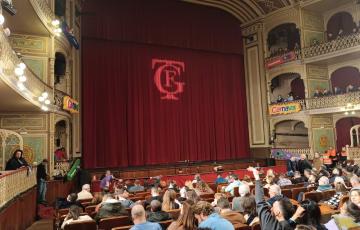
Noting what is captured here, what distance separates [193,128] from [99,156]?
565 cm

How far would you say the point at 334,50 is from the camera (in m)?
16.2

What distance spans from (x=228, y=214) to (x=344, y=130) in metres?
15.8

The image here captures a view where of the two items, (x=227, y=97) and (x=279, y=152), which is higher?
(x=227, y=97)

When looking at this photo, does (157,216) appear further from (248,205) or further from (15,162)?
(15,162)

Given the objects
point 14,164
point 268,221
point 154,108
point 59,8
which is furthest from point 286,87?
point 268,221

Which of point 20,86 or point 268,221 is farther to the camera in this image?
point 20,86

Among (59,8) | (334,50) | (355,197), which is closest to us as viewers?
(355,197)

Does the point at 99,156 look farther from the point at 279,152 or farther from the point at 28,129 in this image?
the point at 279,152

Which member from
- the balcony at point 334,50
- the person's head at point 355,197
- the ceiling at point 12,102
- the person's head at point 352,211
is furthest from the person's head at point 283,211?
the balcony at point 334,50

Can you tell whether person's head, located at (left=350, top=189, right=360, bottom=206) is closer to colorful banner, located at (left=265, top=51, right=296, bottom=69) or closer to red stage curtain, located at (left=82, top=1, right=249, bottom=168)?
→ red stage curtain, located at (left=82, top=1, right=249, bottom=168)

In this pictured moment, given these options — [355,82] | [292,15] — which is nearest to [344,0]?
[292,15]

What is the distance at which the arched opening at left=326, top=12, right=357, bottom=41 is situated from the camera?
56.7ft

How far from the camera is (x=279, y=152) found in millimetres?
17656

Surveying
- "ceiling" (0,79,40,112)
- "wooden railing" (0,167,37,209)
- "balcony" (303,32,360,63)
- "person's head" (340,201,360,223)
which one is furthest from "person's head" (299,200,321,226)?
"balcony" (303,32,360,63)
